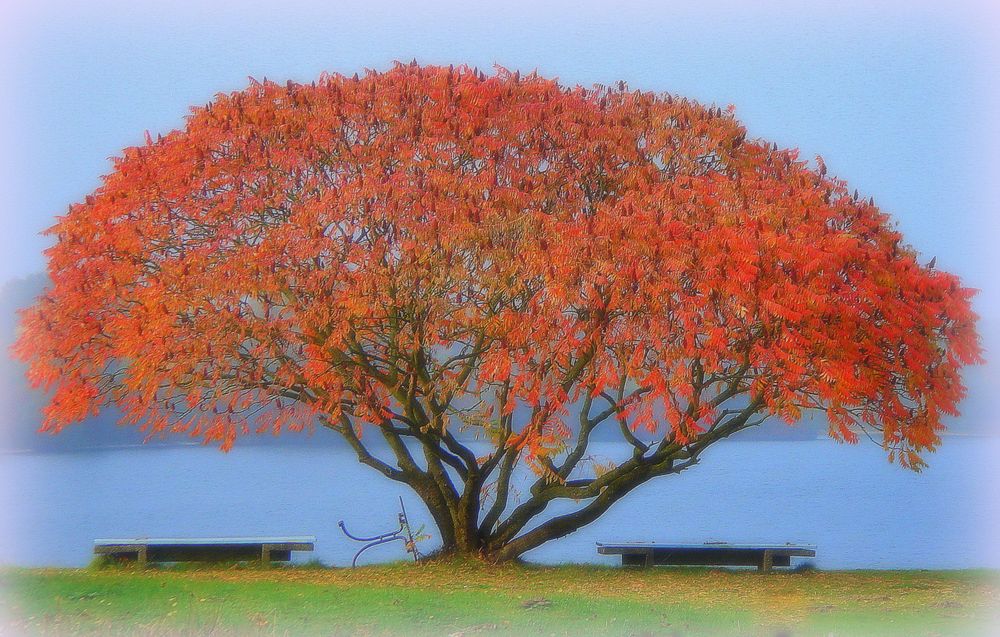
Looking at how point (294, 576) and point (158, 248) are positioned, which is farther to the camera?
point (294, 576)

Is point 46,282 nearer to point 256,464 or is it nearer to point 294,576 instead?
point 294,576

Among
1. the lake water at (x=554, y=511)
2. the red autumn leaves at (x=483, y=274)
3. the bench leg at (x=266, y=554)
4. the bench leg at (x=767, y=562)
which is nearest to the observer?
the red autumn leaves at (x=483, y=274)

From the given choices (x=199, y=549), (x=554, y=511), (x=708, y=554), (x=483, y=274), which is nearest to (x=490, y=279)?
(x=483, y=274)

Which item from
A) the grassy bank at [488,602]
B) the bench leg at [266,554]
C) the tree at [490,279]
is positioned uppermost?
the tree at [490,279]

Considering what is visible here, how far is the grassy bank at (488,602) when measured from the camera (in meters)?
6.99

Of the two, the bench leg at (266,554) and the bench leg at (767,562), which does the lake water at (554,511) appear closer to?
the bench leg at (767,562)

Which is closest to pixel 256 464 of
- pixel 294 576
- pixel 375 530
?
pixel 375 530

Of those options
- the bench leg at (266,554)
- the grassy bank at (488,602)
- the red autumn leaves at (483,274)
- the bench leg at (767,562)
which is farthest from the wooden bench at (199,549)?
the bench leg at (767,562)

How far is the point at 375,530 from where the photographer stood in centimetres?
1517

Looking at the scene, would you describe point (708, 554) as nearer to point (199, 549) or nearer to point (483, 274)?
point (483, 274)

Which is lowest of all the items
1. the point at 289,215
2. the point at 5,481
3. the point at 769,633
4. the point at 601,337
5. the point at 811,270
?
the point at 769,633

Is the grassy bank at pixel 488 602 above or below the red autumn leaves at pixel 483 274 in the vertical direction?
below

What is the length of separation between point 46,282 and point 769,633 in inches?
403

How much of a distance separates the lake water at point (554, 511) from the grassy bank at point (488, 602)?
1.42 metres
